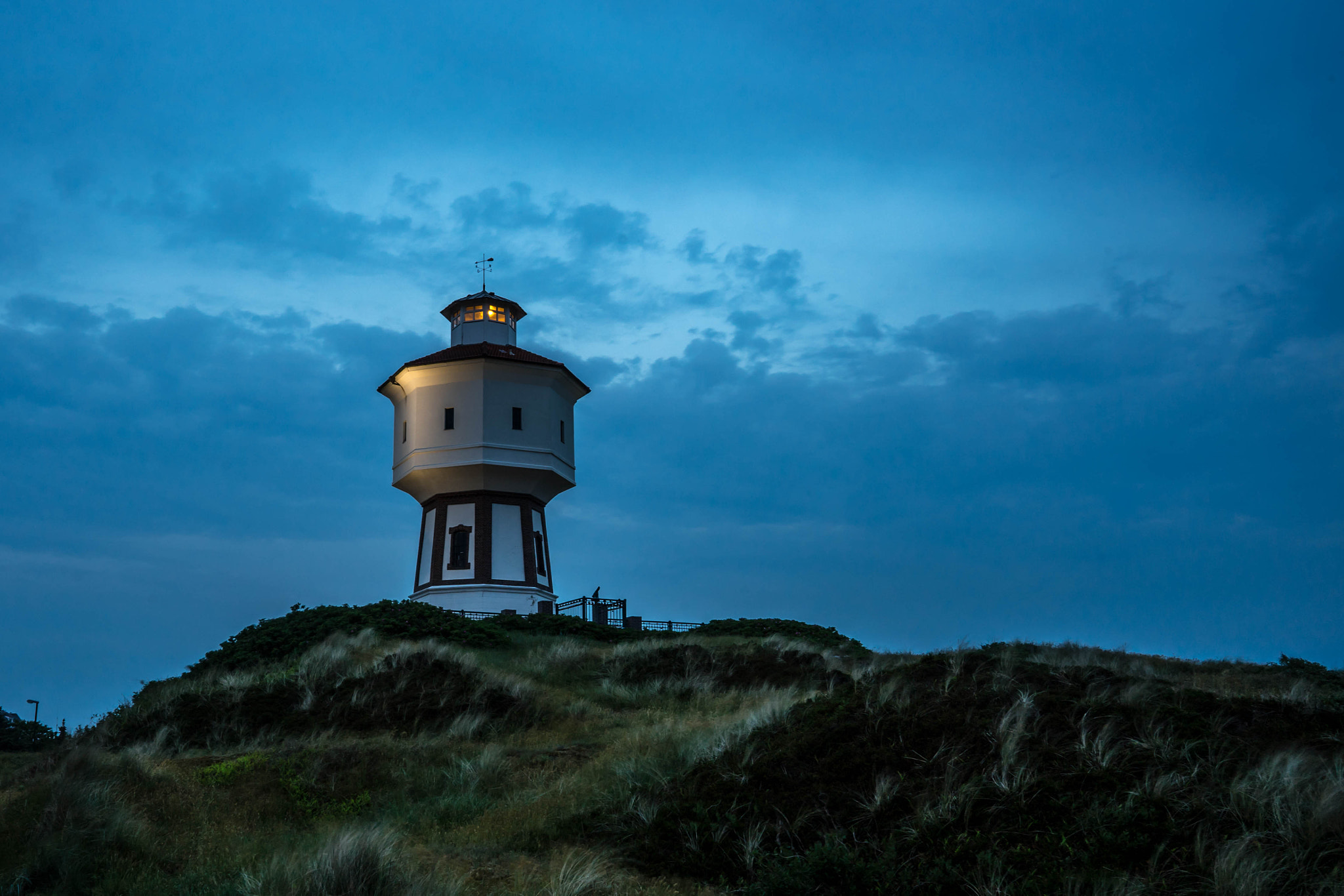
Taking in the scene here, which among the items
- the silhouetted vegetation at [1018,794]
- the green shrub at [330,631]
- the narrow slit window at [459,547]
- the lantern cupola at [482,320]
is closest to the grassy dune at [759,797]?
the silhouetted vegetation at [1018,794]

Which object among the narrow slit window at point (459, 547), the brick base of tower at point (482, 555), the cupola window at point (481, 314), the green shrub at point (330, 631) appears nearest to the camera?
the green shrub at point (330, 631)

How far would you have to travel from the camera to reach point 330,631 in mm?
27719

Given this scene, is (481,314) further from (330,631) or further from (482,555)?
(330,631)

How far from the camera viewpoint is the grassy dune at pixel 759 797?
7908mm

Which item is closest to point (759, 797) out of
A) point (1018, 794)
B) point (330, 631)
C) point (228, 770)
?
point (1018, 794)

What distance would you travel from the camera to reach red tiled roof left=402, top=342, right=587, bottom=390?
125 feet

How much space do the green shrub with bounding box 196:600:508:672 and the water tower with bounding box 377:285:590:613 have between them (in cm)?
675

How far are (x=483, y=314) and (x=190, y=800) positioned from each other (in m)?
31.8

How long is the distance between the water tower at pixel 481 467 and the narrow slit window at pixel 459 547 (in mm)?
36

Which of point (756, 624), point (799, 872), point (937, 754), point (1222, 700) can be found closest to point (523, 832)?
point (799, 872)

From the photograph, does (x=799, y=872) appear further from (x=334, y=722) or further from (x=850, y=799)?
(x=334, y=722)

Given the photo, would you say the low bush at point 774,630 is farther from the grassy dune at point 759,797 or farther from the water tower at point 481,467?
the grassy dune at point 759,797

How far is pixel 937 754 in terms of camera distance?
392 inches

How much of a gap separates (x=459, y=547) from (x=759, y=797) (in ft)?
96.2
